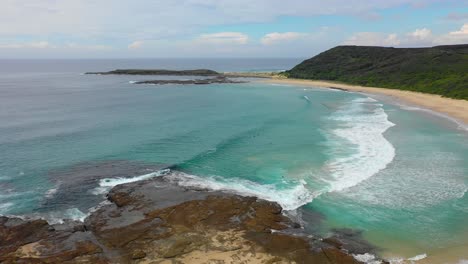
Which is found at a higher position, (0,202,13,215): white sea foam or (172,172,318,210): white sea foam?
(172,172,318,210): white sea foam

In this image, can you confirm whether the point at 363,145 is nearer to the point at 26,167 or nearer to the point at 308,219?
the point at 308,219

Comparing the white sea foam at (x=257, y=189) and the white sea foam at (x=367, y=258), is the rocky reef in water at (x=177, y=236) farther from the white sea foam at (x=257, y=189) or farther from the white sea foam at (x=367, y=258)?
the white sea foam at (x=257, y=189)

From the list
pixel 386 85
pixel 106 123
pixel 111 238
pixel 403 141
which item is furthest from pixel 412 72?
pixel 111 238

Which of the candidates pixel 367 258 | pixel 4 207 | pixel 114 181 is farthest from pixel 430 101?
pixel 4 207

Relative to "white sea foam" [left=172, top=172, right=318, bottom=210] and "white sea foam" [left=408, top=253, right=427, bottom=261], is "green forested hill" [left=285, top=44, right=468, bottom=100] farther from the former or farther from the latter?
"white sea foam" [left=408, top=253, right=427, bottom=261]

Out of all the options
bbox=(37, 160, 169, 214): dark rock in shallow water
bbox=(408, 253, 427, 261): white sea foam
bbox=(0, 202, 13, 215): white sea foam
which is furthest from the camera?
bbox=(37, 160, 169, 214): dark rock in shallow water

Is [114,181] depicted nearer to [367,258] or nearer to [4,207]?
[4,207]

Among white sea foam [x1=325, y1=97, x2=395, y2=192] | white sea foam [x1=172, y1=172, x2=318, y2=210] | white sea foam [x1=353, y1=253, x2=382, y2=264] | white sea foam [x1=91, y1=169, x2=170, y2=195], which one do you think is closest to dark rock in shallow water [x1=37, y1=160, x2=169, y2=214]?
white sea foam [x1=91, y1=169, x2=170, y2=195]
